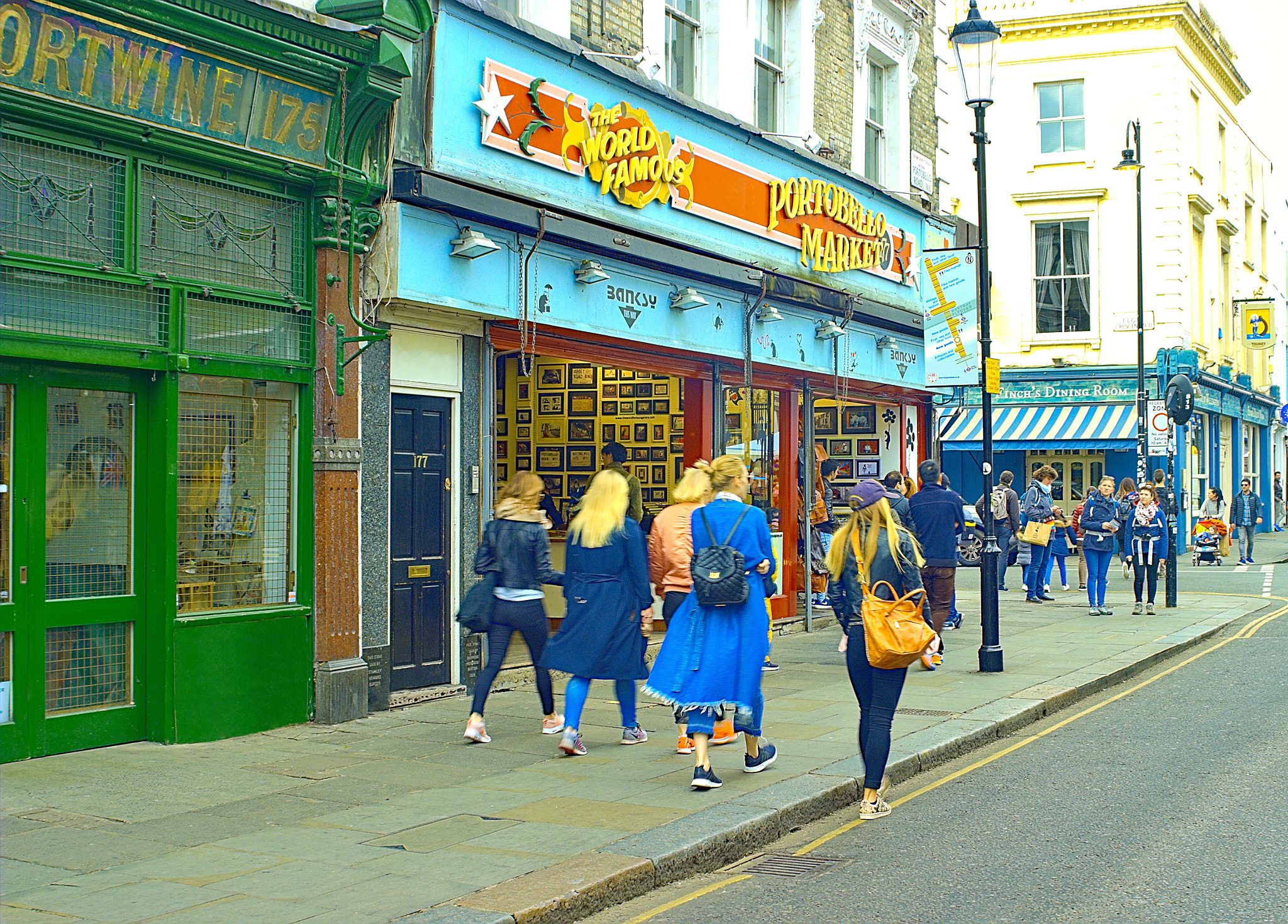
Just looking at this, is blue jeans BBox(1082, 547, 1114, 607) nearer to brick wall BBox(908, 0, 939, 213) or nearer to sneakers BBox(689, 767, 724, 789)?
brick wall BBox(908, 0, 939, 213)

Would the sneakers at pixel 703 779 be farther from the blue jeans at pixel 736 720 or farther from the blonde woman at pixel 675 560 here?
the blonde woman at pixel 675 560

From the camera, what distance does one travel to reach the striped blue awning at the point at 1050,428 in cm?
3406

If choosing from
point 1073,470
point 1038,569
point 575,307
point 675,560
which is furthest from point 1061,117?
point 675,560

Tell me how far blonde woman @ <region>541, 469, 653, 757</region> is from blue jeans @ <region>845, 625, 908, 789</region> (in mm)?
1858

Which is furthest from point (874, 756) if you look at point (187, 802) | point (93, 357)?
point (93, 357)

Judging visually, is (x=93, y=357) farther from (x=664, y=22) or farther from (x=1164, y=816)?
(x=664, y=22)

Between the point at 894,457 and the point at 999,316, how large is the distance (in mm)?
17731

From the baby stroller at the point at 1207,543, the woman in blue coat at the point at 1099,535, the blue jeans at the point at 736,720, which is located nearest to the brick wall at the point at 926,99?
the woman in blue coat at the point at 1099,535

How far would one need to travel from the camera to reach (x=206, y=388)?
9.34 metres

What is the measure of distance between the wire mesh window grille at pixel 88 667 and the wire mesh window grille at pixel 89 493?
243 mm

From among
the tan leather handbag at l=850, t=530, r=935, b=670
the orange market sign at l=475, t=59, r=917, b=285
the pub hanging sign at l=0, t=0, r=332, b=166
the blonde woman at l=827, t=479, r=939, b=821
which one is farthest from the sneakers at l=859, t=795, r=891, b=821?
the orange market sign at l=475, t=59, r=917, b=285

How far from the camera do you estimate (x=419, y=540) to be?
1103cm

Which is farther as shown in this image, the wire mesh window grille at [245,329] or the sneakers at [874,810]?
the wire mesh window grille at [245,329]

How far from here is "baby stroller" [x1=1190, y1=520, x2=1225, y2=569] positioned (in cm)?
3077
